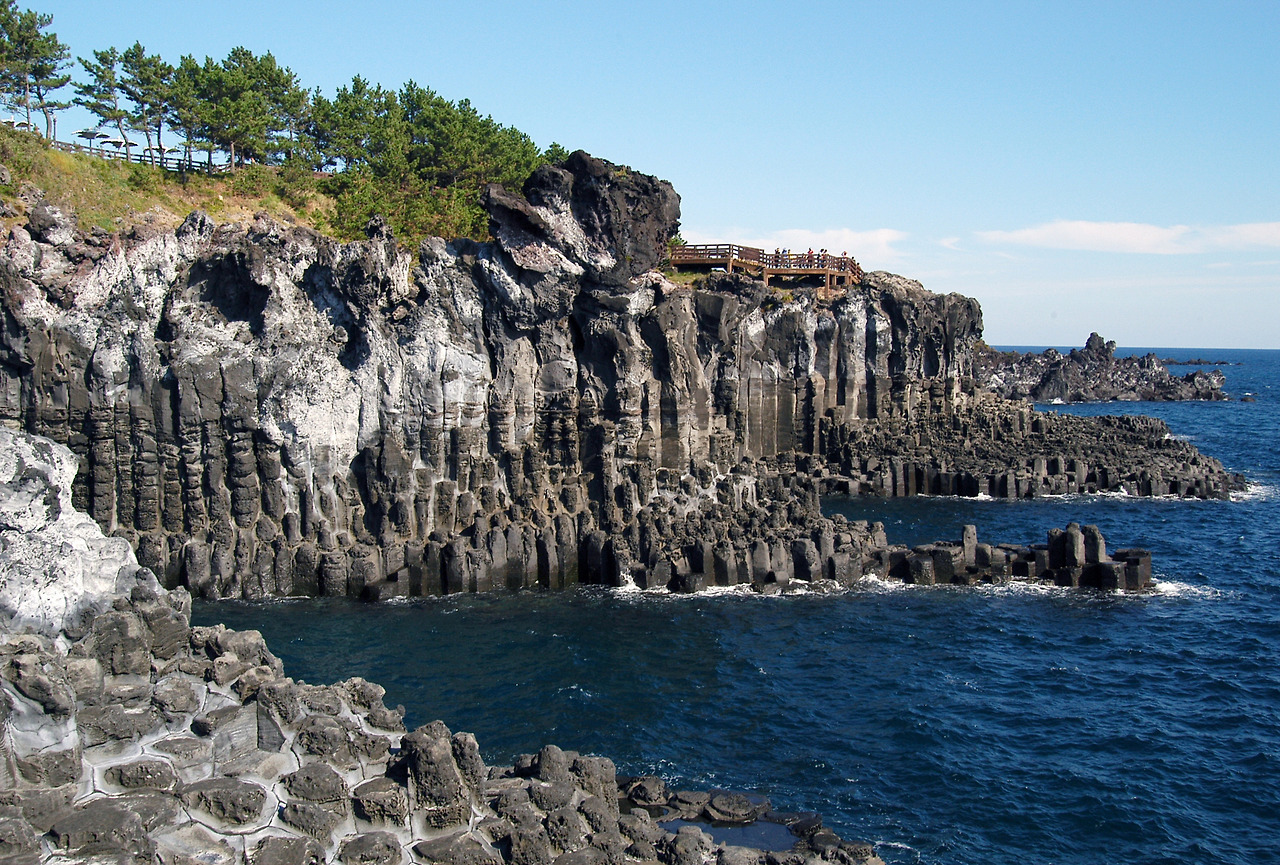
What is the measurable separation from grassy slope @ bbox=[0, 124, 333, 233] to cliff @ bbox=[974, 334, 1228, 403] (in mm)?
114972

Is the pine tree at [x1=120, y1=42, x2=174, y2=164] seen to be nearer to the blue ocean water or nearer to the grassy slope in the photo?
the grassy slope

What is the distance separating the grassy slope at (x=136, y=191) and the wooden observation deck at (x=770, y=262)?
25491 millimetres

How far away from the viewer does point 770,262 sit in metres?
79.1

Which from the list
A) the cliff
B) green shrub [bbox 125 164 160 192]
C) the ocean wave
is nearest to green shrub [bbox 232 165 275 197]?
green shrub [bbox 125 164 160 192]

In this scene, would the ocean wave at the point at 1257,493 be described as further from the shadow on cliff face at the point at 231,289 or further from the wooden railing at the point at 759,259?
the shadow on cliff face at the point at 231,289

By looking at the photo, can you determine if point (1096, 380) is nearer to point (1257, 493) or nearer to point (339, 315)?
point (1257, 493)

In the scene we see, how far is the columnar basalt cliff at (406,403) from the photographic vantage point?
151 feet

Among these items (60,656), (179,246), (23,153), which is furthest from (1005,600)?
(23,153)

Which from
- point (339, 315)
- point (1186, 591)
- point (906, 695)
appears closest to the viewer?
point (906, 695)

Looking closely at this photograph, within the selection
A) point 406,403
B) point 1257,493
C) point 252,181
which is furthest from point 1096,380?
point 406,403

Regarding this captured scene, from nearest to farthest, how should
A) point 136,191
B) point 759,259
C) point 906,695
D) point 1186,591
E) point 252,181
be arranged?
point 906,695
point 1186,591
point 136,191
point 252,181
point 759,259

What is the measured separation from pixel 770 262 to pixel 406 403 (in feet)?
125

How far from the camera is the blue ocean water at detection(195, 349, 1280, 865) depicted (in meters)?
27.8

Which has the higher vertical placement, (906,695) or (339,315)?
(339,315)
